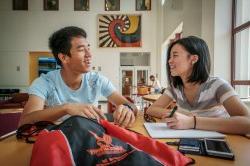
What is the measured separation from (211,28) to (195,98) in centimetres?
290

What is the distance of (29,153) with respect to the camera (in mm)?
868

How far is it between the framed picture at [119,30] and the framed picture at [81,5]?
0.69m

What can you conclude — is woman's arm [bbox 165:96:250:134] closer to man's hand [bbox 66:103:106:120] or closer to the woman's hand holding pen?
the woman's hand holding pen

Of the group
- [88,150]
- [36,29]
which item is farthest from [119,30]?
[88,150]

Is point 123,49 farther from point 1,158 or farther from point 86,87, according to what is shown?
point 1,158

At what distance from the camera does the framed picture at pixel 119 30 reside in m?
10.4

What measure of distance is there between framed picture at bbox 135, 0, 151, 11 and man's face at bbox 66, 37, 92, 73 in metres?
9.20

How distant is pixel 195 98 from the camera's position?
1.65 meters

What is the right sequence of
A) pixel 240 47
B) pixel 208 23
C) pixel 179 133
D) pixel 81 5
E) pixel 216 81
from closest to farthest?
pixel 179 133 < pixel 216 81 < pixel 240 47 < pixel 208 23 < pixel 81 5

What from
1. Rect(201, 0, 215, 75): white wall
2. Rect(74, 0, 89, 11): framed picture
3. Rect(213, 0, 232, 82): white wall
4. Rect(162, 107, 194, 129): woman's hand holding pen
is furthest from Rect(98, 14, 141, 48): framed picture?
Rect(162, 107, 194, 129): woman's hand holding pen

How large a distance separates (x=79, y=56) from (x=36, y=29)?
31.7 feet

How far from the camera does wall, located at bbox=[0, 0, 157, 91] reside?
10445 mm

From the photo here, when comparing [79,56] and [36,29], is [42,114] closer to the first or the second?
[79,56]

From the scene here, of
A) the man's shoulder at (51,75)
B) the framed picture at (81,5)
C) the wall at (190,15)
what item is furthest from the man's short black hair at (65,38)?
the framed picture at (81,5)
